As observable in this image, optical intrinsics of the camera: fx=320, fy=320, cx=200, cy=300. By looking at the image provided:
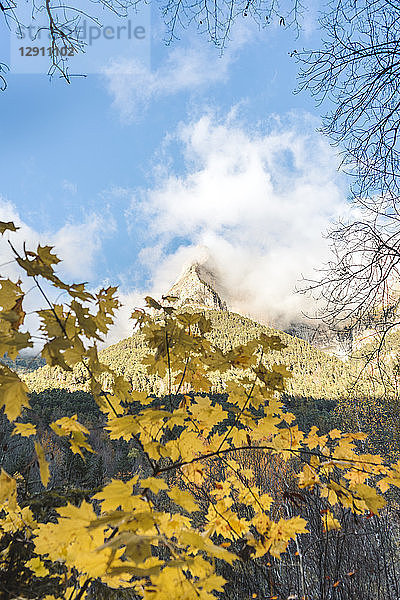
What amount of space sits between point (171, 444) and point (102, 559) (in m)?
0.45

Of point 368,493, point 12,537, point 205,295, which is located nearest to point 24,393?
point 368,493

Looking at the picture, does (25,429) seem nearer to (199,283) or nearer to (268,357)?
(268,357)

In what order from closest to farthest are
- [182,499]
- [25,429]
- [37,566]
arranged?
[182,499] < [25,429] < [37,566]

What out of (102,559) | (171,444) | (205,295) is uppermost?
(205,295)

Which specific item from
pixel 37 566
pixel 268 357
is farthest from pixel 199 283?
pixel 37 566

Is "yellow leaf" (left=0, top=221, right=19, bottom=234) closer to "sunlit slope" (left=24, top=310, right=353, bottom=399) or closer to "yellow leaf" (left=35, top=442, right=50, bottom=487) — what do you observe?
"yellow leaf" (left=35, top=442, right=50, bottom=487)

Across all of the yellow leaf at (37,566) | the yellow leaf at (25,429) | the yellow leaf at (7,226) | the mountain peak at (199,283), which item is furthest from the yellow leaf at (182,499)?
the mountain peak at (199,283)

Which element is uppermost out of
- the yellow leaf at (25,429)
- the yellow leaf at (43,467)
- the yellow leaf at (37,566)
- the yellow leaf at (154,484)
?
the yellow leaf at (25,429)

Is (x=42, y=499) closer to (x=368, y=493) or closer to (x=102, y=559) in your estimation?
(x=102, y=559)

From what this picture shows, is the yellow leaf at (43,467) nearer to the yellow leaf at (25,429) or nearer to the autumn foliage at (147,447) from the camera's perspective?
the autumn foliage at (147,447)

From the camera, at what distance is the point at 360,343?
10.1 ft

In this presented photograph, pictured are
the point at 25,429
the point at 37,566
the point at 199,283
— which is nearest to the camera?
the point at 25,429

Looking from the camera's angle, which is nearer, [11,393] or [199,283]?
[11,393]

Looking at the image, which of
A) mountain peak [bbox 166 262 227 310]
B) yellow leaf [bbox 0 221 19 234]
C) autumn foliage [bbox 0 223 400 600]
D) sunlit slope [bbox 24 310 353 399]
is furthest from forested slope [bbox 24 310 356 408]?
yellow leaf [bbox 0 221 19 234]
